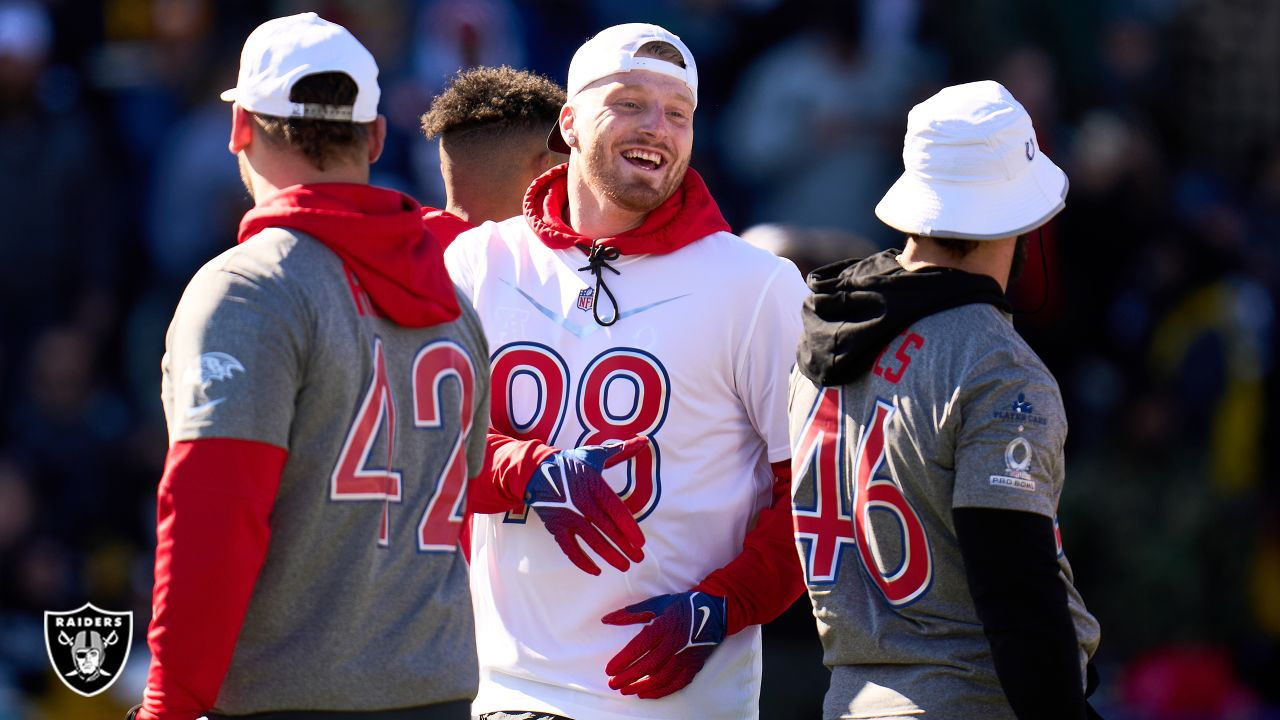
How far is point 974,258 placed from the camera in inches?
147

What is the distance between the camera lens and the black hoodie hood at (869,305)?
365cm

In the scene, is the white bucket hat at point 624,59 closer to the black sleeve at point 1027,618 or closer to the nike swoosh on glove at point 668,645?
the nike swoosh on glove at point 668,645

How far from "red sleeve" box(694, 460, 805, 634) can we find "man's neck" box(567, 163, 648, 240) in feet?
2.43

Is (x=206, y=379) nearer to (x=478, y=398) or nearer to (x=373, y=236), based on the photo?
(x=373, y=236)

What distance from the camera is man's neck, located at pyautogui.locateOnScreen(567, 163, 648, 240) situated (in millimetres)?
4586

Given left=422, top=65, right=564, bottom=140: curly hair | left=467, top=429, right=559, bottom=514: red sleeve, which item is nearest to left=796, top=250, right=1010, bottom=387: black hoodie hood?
left=467, top=429, right=559, bottom=514: red sleeve

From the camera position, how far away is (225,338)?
3309 millimetres

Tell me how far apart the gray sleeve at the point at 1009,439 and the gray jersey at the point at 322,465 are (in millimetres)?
992

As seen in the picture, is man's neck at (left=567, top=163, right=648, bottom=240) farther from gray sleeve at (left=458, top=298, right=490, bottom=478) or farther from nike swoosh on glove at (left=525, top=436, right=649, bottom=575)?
gray sleeve at (left=458, top=298, right=490, bottom=478)

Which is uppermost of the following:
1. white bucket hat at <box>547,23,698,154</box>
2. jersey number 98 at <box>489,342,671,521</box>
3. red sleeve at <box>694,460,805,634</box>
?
white bucket hat at <box>547,23,698,154</box>

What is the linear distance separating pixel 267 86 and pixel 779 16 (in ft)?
22.8

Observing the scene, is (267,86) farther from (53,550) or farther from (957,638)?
(53,550)

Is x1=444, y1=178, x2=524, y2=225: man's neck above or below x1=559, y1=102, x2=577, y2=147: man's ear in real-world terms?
below


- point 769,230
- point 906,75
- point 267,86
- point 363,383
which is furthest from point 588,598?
point 906,75
